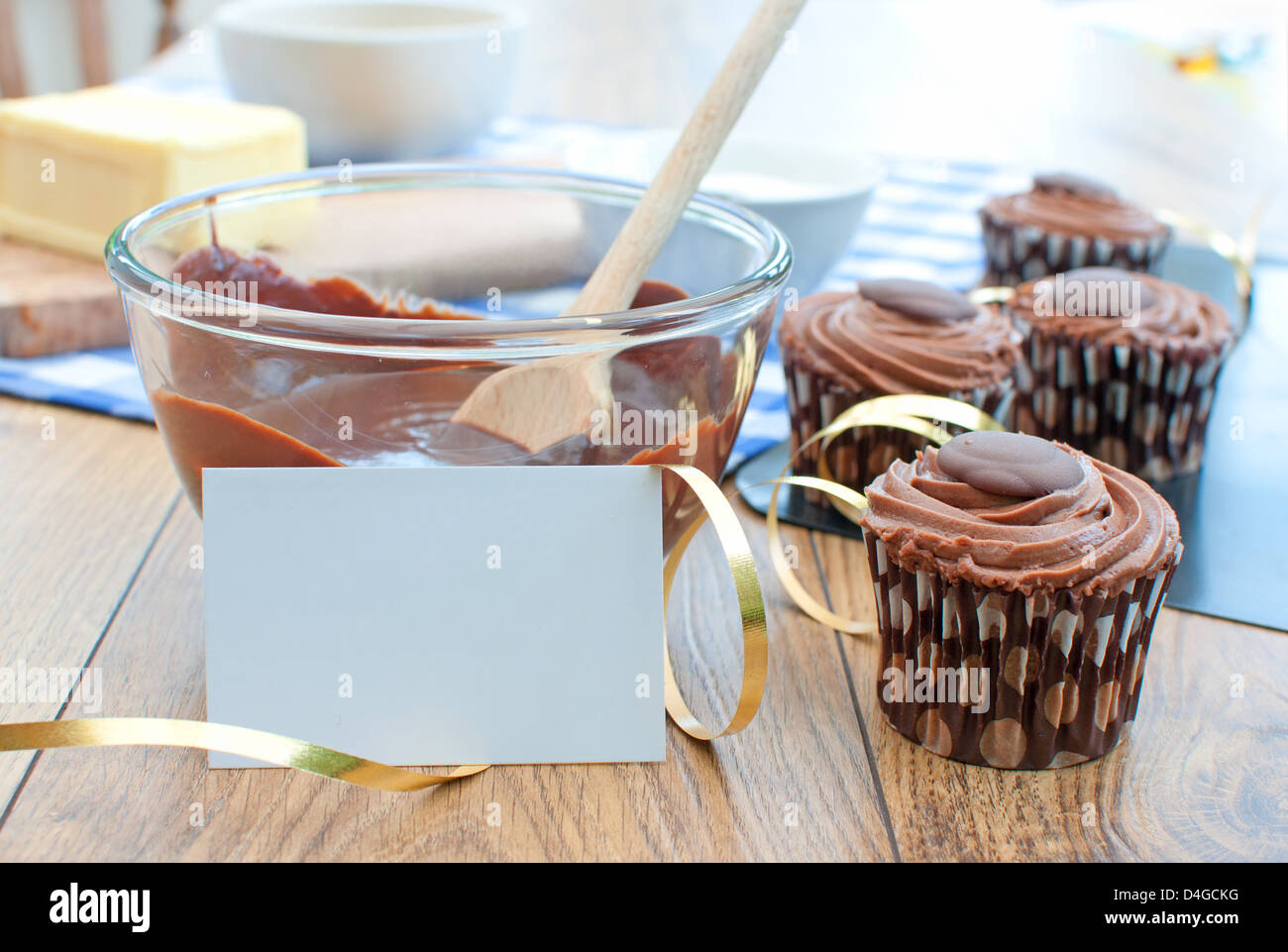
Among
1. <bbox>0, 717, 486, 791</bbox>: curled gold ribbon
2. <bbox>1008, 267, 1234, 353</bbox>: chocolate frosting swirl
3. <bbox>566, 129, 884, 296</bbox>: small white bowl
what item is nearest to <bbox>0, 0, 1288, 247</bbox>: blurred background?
<bbox>566, 129, 884, 296</bbox>: small white bowl

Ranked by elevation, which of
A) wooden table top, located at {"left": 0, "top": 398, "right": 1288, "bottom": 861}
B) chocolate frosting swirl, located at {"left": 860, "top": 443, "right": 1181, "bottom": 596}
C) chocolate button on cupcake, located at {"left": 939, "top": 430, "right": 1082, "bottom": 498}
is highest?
chocolate button on cupcake, located at {"left": 939, "top": 430, "right": 1082, "bottom": 498}

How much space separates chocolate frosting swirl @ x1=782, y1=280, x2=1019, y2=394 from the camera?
824mm

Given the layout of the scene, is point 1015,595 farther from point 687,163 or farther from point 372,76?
point 372,76

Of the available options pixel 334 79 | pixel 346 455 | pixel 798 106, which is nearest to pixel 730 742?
pixel 346 455

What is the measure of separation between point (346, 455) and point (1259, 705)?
48 centimetres

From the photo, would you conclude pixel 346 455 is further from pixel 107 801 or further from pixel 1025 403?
pixel 1025 403

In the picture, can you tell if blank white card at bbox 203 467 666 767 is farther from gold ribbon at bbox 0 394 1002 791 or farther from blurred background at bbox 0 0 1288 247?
blurred background at bbox 0 0 1288 247

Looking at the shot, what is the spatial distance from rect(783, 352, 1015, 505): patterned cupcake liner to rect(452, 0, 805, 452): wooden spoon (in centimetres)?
20

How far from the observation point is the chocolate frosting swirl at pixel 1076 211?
1.15m

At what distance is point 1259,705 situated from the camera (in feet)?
2.14

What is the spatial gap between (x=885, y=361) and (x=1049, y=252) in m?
0.42

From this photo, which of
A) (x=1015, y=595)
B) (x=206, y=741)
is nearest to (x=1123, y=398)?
(x=1015, y=595)

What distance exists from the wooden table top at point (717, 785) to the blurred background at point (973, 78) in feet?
2.98
